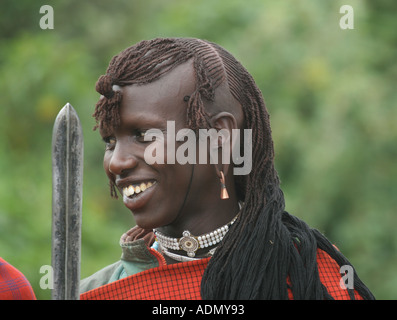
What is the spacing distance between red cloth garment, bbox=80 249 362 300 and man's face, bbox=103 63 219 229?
175 millimetres

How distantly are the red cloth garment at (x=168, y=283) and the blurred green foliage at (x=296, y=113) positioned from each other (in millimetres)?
3083

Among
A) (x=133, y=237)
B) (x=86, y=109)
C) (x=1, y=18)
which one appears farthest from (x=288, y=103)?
(x=133, y=237)

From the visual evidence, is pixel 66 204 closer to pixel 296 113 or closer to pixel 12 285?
pixel 12 285

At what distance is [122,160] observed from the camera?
8.67ft

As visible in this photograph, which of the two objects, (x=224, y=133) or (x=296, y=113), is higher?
(x=296, y=113)

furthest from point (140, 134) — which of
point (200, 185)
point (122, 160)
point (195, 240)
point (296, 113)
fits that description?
point (296, 113)

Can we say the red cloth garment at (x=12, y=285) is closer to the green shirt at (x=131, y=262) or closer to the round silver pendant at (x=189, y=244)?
the green shirt at (x=131, y=262)

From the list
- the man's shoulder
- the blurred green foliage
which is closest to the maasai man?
the man's shoulder

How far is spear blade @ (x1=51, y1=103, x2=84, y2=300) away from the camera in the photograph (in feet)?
7.41

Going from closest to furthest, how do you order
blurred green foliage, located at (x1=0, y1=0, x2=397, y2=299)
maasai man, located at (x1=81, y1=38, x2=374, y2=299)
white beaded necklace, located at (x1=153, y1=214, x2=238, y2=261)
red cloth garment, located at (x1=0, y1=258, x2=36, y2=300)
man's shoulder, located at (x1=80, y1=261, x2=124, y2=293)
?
red cloth garment, located at (x1=0, y1=258, x2=36, y2=300)
maasai man, located at (x1=81, y1=38, x2=374, y2=299)
white beaded necklace, located at (x1=153, y1=214, x2=238, y2=261)
man's shoulder, located at (x1=80, y1=261, x2=124, y2=293)
blurred green foliage, located at (x1=0, y1=0, x2=397, y2=299)

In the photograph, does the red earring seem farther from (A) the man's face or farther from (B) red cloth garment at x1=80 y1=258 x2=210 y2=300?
(B) red cloth garment at x1=80 y1=258 x2=210 y2=300

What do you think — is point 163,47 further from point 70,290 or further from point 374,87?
point 374,87

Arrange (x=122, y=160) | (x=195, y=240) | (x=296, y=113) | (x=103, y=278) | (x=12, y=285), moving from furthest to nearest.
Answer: (x=296, y=113), (x=103, y=278), (x=195, y=240), (x=122, y=160), (x=12, y=285)

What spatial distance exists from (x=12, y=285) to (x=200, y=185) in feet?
2.27
